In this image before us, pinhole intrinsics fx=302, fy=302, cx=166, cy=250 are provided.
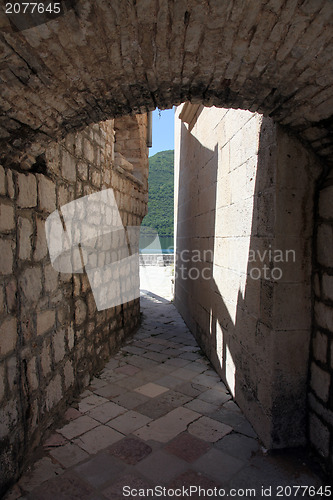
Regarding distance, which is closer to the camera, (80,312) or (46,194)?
(46,194)

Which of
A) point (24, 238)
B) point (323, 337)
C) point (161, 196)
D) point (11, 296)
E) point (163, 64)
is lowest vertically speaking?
point (323, 337)

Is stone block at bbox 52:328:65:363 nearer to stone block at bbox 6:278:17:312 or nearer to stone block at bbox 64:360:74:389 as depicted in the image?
stone block at bbox 64:360:74:389

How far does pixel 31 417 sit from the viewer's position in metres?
2.08

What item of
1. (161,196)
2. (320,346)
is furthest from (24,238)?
(161,196)

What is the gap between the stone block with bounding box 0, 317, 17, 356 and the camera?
177cm

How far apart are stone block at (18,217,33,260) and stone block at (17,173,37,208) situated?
0.36 ft

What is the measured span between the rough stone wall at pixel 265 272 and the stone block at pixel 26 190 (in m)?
1.70

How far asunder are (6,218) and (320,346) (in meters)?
2.21

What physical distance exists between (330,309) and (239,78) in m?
1.52

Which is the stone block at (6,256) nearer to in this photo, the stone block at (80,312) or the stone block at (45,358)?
the stone block at (45,358)

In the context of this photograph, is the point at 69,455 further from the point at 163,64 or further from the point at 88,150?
the point at 88,150

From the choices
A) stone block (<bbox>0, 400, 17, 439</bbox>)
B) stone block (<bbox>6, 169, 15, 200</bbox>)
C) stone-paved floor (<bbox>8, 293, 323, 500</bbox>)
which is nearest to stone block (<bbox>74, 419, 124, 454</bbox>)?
stone-paved floor (<bbox>8, 293, 323, 500</bbox>)

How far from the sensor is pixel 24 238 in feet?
6.68

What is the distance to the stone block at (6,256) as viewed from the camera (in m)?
1.79
